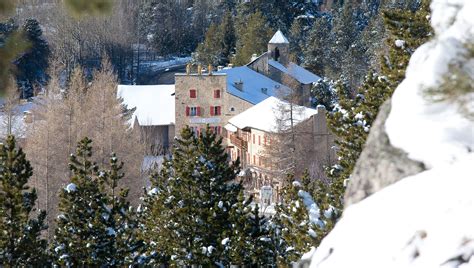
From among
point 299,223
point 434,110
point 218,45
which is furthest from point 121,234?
point 218,45

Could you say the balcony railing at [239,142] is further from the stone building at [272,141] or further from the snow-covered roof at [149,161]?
the snow-covered roof at [149,161]

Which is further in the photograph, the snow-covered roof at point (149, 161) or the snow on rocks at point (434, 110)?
the snow-covered roof at point (149, 161)

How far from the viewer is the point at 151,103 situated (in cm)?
4753

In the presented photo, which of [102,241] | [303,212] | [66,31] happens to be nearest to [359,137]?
[303,212]

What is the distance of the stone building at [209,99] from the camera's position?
42.4 metres

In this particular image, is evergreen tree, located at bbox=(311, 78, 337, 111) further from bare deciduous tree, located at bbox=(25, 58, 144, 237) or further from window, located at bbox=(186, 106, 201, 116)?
bare deciduous tree, located at bbox=(25, 58, 144, 237)

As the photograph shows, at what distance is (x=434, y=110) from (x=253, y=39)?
55427 mm

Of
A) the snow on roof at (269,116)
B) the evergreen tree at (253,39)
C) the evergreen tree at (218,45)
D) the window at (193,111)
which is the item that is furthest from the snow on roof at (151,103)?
the evergreen tree at (218,45)

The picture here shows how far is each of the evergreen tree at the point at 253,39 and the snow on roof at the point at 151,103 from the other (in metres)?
10.2

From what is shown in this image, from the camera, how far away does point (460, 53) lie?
11.8 feet

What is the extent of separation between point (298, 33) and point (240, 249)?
51.0 meters

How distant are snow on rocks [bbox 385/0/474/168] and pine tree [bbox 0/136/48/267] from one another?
1048cm

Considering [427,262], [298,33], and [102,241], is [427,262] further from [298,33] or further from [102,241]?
[298,33]

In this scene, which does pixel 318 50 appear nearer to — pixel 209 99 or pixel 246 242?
pixel 209 99
